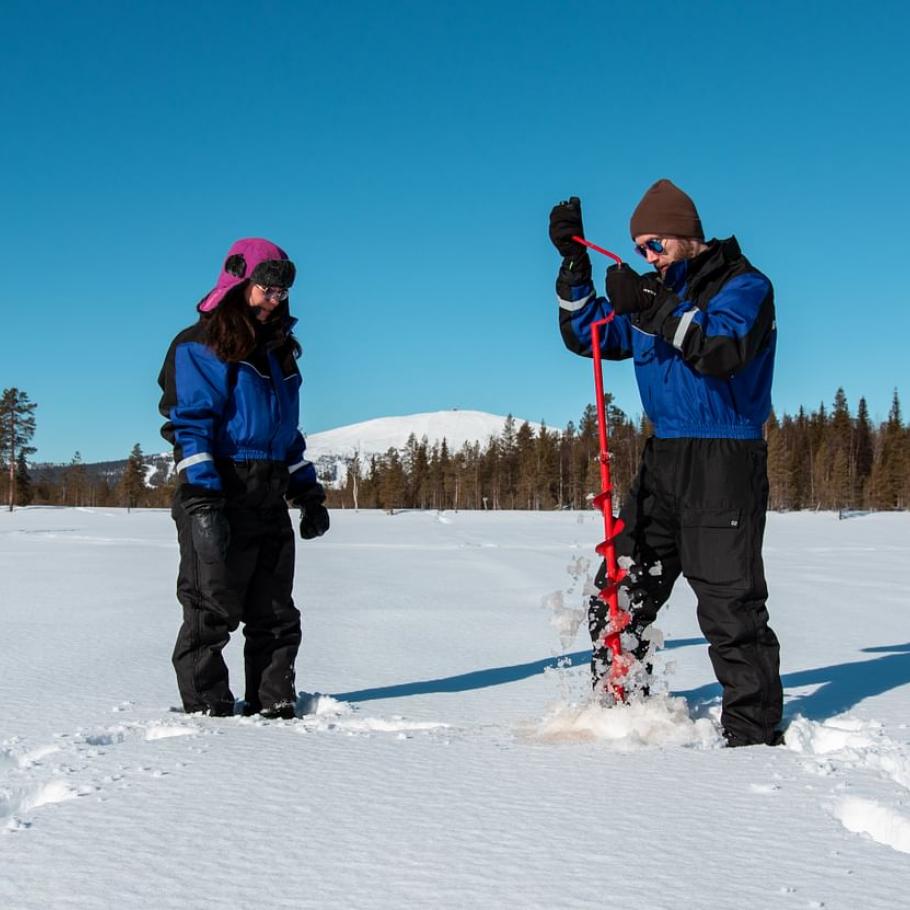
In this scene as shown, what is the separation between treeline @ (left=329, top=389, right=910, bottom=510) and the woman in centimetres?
6786

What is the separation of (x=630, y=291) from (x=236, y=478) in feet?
5.52

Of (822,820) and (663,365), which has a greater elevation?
(663,365)

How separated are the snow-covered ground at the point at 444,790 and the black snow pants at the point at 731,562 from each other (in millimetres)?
173

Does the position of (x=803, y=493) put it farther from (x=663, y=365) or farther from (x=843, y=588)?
(x=663, y=365)

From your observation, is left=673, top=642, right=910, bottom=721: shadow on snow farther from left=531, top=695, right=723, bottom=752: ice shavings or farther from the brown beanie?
the brown beanie

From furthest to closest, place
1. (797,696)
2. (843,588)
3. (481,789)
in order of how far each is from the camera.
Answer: (843,588)
(797,696)
(481,789)

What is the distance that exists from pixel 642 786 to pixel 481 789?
0.41m

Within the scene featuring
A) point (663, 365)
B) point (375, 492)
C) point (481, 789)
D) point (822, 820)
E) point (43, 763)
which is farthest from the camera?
point (375, 492)

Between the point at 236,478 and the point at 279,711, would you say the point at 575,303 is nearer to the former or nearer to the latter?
the point at 236,478

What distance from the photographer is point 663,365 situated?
3223 mm

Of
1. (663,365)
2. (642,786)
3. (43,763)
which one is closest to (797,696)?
(663,365)

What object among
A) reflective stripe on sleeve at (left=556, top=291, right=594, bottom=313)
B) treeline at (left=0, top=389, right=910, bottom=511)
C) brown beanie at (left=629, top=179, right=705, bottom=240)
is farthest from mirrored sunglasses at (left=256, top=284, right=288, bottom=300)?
treeline at (left=0, top=389, right=910, bottom=511)

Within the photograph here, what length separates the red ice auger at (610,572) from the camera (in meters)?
3.19

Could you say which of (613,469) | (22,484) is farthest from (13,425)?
(613,469)
